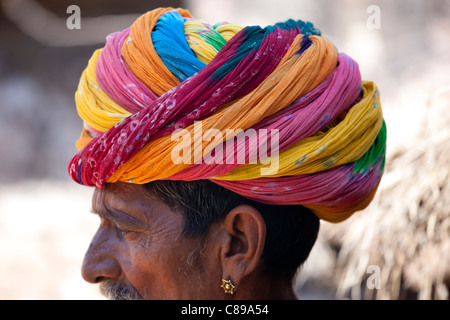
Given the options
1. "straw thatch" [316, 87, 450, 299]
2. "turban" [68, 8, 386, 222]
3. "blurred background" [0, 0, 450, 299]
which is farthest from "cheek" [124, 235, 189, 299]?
"straw thatch" [316, 87, 450, 299]

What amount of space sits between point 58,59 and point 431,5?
15.6ft

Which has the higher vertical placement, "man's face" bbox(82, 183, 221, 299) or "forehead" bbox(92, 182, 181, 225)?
"forehead" bbox(92, 182, 181, 225)

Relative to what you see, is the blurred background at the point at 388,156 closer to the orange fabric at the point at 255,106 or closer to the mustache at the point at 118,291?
the mustache at the point at 118,291

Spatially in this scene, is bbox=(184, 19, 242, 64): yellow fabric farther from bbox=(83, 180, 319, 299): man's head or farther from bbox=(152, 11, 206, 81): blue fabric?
bbox=(83, 180, 319, 299): man's head

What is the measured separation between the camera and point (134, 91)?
1.85m

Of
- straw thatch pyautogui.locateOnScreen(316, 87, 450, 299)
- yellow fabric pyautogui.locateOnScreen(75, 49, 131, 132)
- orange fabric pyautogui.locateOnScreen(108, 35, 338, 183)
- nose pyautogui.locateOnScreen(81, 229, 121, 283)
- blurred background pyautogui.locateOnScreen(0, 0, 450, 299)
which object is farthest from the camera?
blurred background pyautogui.locateOnScreen(0, 0, 450, 299)

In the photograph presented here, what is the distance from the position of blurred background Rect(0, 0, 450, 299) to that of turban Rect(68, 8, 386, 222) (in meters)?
0.86

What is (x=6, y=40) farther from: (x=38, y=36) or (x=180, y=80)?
(x=180, y=80)

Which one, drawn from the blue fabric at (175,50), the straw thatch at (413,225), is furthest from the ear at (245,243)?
the straw thatch at (413,225)

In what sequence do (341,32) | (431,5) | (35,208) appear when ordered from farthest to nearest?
(35,208) → (341,32) → (431,5)

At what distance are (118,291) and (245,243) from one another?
0.50m

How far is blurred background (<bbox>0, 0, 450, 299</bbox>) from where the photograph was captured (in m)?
3.19

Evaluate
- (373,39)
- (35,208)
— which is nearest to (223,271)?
(373,39)

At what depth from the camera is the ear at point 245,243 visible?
190cm
